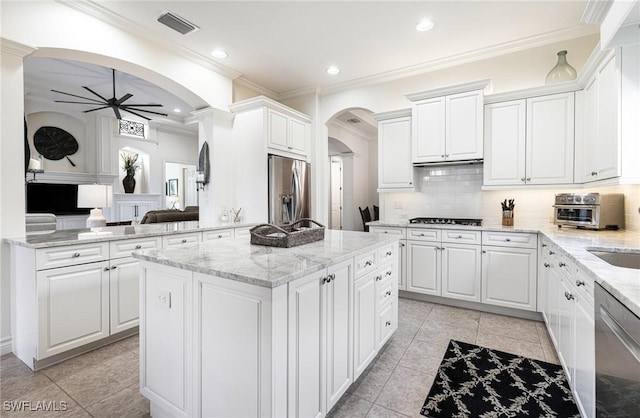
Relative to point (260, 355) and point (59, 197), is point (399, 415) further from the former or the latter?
point (59, 197)

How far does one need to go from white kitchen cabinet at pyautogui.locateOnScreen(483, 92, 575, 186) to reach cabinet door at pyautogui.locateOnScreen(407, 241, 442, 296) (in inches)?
40.1

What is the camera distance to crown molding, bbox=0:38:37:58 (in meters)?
2.30

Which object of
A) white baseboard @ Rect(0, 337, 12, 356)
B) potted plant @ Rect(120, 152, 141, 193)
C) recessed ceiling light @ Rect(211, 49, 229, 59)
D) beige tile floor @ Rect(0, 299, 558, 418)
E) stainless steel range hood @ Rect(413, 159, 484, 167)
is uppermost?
recessed ceiling light @ Rect(211, 49, 229, 59)

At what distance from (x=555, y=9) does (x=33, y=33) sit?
4716 mm

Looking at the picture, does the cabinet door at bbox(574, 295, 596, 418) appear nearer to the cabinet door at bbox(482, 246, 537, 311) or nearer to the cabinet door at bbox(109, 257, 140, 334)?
the cabinet door at bbox(482, 246, 537, 311)

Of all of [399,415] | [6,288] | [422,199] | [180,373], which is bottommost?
[399,415]

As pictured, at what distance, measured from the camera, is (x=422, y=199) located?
13.5ft

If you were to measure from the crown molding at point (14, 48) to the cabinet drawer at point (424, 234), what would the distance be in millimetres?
4061

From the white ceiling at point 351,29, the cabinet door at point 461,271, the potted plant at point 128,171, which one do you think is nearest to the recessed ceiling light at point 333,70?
the white ceiling at point 351,29

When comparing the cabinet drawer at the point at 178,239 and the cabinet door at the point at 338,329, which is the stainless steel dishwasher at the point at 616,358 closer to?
the cabinet door at the point at 338,329

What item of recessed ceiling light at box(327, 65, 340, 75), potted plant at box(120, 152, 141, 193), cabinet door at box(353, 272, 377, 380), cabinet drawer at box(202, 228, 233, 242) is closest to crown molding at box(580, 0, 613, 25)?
cabinet door at box(353, 272, 377, 380)

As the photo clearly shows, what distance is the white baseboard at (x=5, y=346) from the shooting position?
2338 millimetres

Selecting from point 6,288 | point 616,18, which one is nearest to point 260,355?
point 6,288

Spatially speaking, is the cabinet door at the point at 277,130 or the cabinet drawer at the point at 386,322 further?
the cabinet door at the point at 277,130
